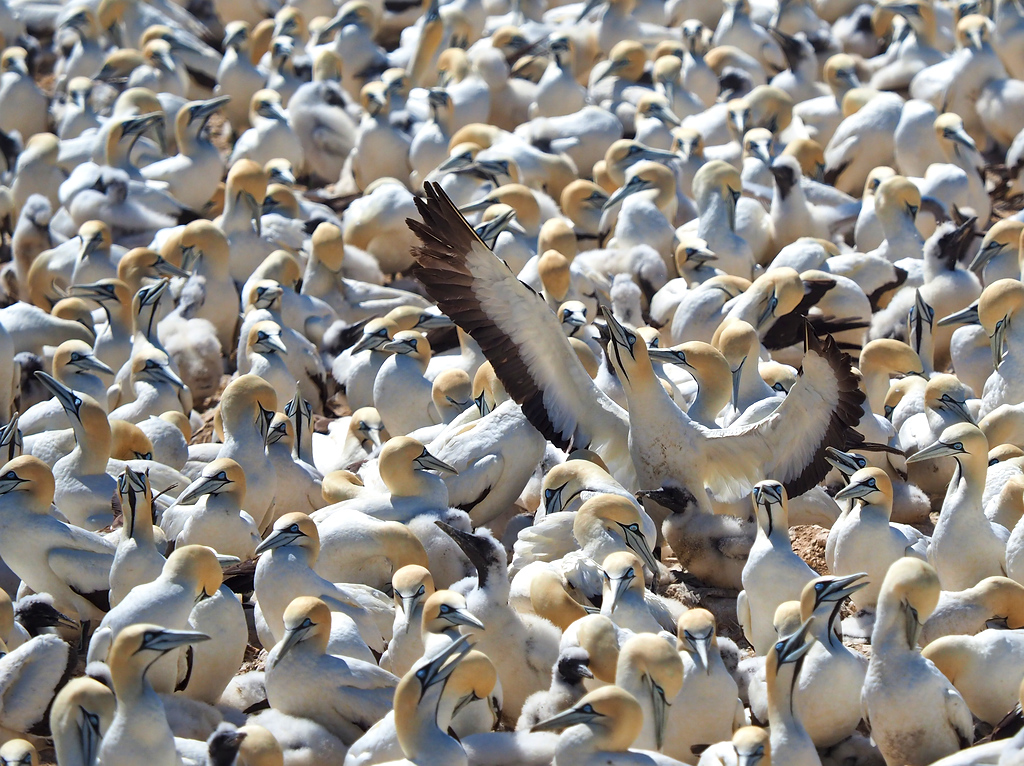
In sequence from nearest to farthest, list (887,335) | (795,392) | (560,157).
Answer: (795,392) → (887,335) → (560,157)

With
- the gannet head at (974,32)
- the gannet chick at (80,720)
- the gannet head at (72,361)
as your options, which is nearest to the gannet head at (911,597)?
the gannet chick at (80,720)

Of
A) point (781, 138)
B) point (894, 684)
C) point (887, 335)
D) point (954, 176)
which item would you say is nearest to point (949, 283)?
point (887, 335)

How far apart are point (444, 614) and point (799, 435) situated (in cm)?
220

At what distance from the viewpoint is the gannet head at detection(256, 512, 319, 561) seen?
6.09 m

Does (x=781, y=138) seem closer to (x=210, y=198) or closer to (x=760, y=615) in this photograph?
(x=210, y=198)

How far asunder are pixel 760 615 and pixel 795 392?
120cm

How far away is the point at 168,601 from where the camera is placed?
228 inches

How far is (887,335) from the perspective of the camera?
28.8 feet

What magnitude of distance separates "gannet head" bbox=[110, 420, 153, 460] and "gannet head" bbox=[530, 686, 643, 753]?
3585mm

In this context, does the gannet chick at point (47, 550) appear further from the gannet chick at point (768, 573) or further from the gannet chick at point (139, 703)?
the gannet chick at point (768, 573)

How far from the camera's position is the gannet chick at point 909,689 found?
16.7 feet

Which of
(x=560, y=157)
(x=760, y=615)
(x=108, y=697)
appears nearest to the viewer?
(x=108, y=697)

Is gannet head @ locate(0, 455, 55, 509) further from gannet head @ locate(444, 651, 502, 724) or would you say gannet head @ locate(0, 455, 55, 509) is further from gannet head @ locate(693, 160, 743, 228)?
gannet head @ locate(693, 160, 743, 228)

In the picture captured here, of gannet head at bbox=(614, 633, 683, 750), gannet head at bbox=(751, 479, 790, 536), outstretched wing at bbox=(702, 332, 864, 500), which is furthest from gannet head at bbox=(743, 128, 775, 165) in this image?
gannet head at bbox=(614, 633, 683, 750)
